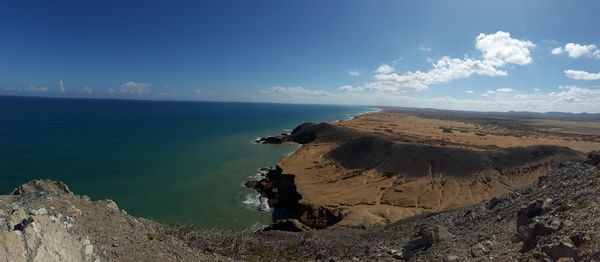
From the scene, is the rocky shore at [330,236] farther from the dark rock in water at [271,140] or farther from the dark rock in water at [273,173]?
the dark rock in water at [271,140]

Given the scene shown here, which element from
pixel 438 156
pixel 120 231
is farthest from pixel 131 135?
pixel 120 231

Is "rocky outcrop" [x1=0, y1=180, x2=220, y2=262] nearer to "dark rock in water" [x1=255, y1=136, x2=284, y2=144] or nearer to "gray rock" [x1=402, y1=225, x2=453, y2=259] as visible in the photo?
"gray rock" [x1=402, y1=225, x2=453, y2=259]

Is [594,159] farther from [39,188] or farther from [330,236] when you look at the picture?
[39,188]

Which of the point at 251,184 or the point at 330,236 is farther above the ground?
the point at 330,236

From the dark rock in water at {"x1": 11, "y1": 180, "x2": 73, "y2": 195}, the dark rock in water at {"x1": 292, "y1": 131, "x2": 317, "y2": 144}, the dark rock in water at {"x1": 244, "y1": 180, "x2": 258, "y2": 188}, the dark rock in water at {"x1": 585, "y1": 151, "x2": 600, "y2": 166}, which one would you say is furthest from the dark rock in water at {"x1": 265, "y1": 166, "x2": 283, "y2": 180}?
the dark rock in water at {"x1": 585, "y1": 151, "x2": 600, "y2": 166}

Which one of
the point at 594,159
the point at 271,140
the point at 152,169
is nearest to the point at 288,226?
the point at 594,159

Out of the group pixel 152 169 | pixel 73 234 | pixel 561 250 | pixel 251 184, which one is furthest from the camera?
pixel 152 169

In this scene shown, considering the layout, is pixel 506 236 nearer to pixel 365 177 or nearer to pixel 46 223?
pixel 46 223

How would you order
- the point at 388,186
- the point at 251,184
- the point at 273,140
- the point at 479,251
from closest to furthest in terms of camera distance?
the point at 479,251
the point at 388,186
the point at 251,184
the point at 273,140

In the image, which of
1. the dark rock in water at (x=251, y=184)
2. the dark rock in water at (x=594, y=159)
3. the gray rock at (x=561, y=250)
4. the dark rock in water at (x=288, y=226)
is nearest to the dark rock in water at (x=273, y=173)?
the dark rock in water at (x=251, y=184)

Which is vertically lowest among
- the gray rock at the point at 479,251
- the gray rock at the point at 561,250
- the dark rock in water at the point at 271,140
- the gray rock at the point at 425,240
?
the dark rock in water at the point at 271,140

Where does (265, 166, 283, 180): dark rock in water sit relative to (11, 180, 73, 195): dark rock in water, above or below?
below

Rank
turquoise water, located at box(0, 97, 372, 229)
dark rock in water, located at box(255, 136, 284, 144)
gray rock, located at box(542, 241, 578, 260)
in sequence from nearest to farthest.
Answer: gray rock, located at box(542, 241, 578, 260) < turquoise water, located at box(0, 97, 372, 229) < dark rock in water, located at box(255, 136, 284, 144)
